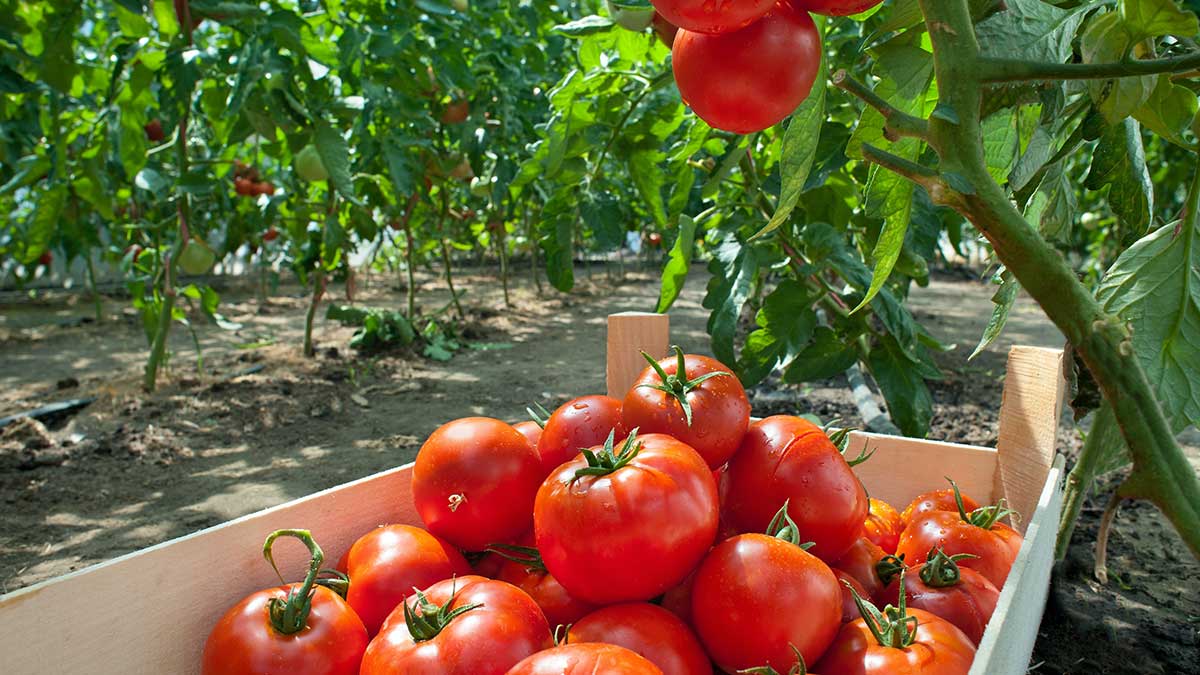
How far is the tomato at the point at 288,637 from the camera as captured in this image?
930 mm

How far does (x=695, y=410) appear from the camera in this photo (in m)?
1.07

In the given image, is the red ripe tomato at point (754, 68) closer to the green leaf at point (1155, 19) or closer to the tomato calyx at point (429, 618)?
the green leaf at point (1155, 19)

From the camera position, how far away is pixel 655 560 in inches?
34.9

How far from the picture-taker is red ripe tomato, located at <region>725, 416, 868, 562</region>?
3.39ft

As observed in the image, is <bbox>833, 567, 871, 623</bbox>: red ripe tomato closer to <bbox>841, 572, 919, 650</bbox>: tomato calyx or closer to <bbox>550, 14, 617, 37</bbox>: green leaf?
<bbox>841, 572, 919, 650</bbox>: tomato calyx

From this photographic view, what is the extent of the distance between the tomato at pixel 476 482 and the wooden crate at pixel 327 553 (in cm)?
18

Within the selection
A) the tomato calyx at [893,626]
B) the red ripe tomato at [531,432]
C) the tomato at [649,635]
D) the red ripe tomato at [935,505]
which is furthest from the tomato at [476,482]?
the red ripe tomato at [935,505]

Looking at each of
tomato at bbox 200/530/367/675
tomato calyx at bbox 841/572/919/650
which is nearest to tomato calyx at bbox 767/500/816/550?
tomato calyx at bbox 841/572/919/650

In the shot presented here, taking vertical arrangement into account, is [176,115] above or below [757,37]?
above

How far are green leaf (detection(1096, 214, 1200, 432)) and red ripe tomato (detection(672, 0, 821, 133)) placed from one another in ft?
1.37

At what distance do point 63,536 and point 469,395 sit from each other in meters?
2.06

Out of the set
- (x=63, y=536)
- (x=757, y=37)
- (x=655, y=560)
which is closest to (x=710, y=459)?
(x=655, y=560)

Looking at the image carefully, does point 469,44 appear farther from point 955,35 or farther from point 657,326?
point 955,35

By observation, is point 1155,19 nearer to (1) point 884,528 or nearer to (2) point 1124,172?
(2) point 1124,172
